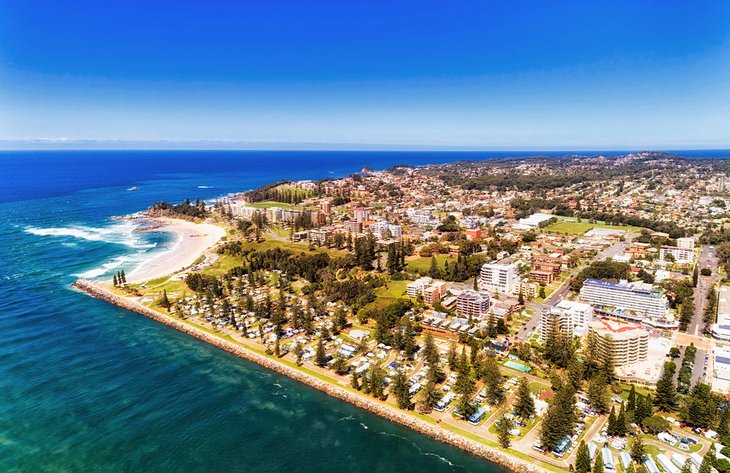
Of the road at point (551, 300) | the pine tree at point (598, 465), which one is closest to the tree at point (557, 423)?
the pine tree at point (598, 465)

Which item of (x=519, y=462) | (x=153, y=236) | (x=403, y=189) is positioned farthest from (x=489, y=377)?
(x=403, y=189)

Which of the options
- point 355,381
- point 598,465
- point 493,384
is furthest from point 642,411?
point 355,381

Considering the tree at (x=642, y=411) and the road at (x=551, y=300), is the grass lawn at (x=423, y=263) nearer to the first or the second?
the road at (x=551, y=300)

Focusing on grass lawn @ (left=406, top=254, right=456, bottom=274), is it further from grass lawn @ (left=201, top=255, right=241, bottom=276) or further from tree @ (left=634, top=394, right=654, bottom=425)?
tree @ (left=634, top=394, right=654, bottom=425)

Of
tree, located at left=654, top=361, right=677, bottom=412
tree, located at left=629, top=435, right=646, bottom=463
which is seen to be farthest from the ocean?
tree, located at left=654, top=361, right=677, bottom=412

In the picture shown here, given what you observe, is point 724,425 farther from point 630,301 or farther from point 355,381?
point 355,381
